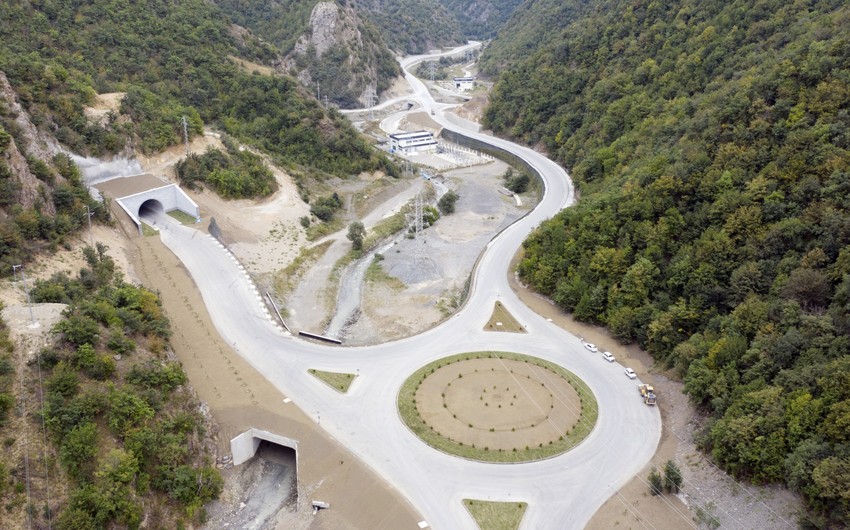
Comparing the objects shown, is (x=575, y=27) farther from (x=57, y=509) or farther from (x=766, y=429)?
(x=57, y=509)

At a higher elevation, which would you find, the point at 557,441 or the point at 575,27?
the point at 575,27

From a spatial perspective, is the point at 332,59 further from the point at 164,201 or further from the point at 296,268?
the point at 296,268

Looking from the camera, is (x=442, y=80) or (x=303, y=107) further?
(x=442, y=80)

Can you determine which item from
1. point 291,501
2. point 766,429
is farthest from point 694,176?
point 291,501

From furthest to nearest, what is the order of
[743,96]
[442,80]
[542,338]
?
[442,80], [743,96], [542,338]

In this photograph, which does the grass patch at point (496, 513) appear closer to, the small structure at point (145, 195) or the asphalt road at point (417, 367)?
the asphalt road at point (417, 367)

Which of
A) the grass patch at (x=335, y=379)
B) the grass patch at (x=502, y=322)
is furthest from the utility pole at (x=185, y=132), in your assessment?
the grass patch at (x=502, y=322)

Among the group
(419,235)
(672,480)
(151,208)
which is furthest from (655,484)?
(151,208)
